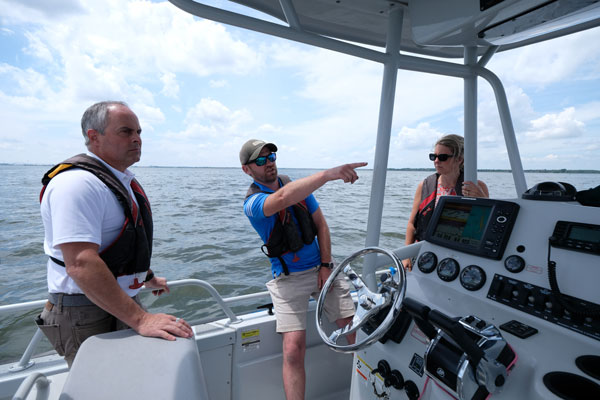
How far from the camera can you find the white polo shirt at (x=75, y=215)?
1.15 m

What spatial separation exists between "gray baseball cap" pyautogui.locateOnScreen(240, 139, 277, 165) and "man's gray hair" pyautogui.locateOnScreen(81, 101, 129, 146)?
80 centimetres

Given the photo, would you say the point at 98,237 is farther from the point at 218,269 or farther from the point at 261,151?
the point at 218,269

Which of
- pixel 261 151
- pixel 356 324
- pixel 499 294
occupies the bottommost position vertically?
pixel 356 324

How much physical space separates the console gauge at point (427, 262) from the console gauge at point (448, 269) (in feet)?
0.12

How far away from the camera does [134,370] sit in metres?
1.07

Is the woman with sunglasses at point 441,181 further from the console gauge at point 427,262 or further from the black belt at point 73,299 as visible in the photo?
the black belt at point 73,299

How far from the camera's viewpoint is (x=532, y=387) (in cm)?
80

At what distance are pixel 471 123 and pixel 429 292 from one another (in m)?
1.54

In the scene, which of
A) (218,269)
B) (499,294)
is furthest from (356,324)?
(218,269)

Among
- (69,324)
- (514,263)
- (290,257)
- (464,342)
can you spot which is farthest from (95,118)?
(514,263)

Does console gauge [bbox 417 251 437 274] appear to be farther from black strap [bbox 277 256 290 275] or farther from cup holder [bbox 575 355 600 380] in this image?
black strap [bbox 277 256 290 275]

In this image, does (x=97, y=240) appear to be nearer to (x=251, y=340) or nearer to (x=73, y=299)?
(x=73, y=299)

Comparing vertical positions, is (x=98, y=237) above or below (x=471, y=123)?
below

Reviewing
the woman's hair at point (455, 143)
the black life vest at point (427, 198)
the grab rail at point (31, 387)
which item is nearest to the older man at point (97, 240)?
the grab rail at point (31, 387)
